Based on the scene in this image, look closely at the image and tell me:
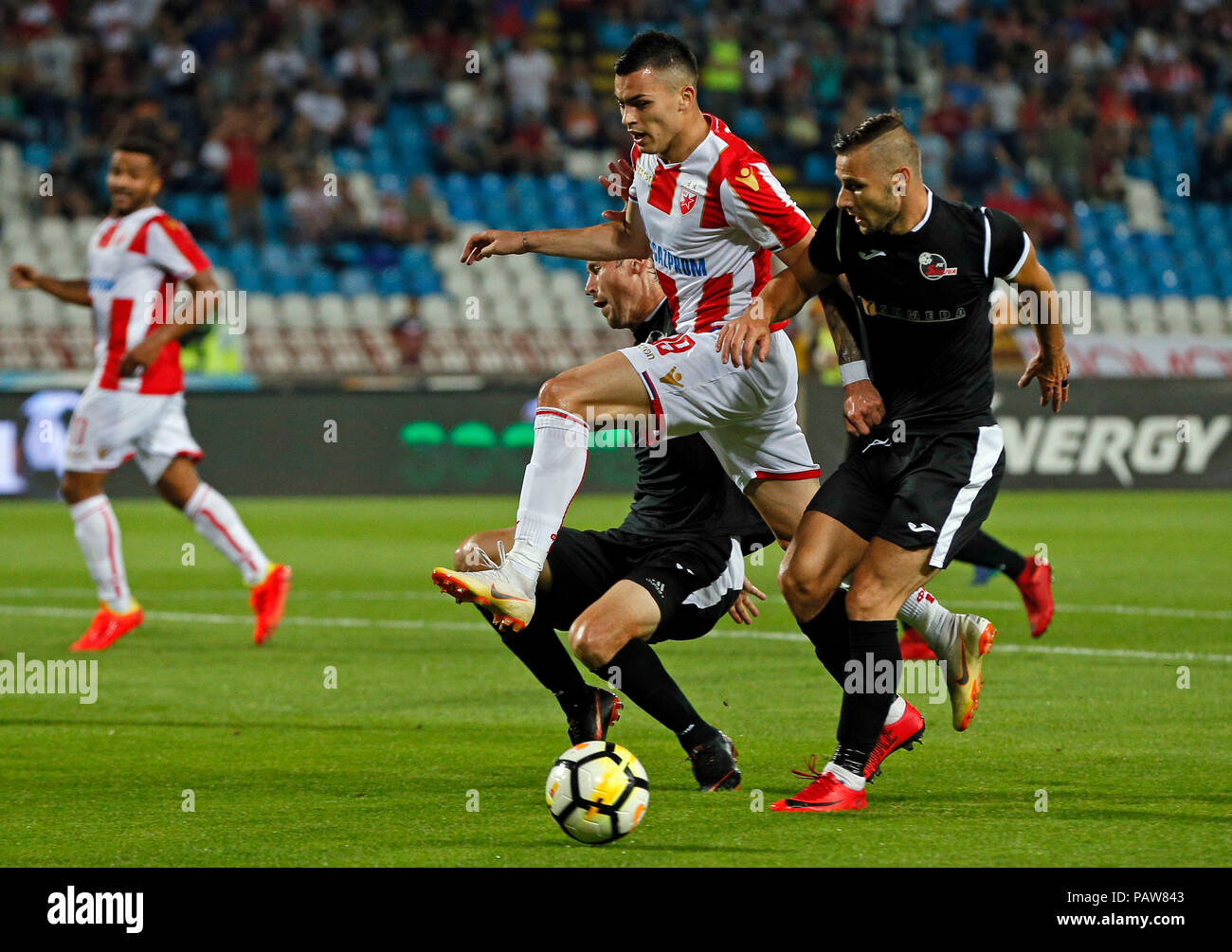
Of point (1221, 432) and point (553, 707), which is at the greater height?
point (1221, 432)

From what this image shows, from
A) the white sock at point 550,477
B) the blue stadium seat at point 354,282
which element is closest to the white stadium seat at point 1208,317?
the blue stadium seat at point 354,282

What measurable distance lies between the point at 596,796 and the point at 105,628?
16.7 ft

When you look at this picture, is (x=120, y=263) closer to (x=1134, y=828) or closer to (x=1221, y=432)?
→ (x=1134, y=828)

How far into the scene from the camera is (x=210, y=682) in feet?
26.1

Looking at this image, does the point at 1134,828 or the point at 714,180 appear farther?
the point at 714,180

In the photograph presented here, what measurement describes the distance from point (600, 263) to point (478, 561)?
138 centimetres

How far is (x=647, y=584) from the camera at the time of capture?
5.49m

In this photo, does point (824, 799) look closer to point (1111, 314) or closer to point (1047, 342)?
point (1047, 342)

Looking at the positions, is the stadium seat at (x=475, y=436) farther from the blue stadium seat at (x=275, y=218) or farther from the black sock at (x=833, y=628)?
the black sock at (x=833, y=628)

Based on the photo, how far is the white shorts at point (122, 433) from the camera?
364 inches
